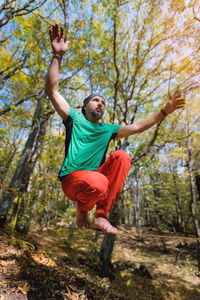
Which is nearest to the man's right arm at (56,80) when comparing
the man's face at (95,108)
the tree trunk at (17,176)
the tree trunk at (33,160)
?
the man's face at (95,108)

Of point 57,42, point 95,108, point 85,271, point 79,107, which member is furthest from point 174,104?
point 85,271

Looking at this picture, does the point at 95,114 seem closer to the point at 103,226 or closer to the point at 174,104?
the point at 174,104

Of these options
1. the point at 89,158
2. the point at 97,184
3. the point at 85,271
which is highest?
the point at 89,158

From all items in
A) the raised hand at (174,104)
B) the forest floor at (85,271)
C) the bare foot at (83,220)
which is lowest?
the forest floor at (85,271)

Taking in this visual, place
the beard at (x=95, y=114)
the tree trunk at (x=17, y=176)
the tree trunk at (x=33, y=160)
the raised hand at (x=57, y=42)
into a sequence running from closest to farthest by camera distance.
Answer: the raised hand at (x=57, y=42) → the beard at (x=95, y=114) → the tree trunk at (x=33, y=160) → the tree trunk at (x=17, y=176)

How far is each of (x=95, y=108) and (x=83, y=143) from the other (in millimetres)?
544

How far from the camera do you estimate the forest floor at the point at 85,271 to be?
8.54ft

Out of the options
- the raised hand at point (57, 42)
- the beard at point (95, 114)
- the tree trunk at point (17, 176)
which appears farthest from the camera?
the tree trunk at point (17, 176)

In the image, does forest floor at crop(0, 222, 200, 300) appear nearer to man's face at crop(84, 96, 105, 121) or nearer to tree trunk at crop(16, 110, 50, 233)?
tree trunk at crop(16, 110, 50, 233)

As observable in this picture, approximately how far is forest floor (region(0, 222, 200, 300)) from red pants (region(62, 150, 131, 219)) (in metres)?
0.72

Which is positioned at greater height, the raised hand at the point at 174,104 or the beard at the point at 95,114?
the raised hand at the point at 174,104

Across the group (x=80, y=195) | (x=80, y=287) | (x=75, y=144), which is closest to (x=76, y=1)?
(x=75, y=144)

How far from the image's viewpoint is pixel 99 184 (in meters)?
1.58

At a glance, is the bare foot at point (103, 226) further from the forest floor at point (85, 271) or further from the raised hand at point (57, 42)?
the raised hand at point (57, 42)
